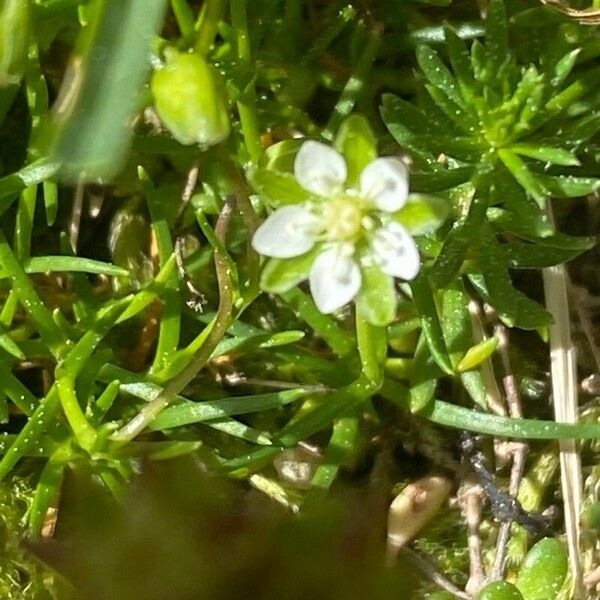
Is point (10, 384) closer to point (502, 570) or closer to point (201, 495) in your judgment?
point (201, 495)

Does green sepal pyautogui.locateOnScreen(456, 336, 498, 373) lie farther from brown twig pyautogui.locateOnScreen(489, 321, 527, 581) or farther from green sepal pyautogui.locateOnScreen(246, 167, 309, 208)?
green sepal pyautogui.locateOnScreen(246, 167, 309, 208)

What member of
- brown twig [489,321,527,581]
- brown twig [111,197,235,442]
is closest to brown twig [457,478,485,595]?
brown twig [489,321,527,581]

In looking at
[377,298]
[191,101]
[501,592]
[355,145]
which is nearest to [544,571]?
[501,592]

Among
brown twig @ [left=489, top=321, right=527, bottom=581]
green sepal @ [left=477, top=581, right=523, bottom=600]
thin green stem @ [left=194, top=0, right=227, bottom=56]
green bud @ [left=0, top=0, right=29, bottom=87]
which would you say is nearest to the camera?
green bud @ [left=0, top=0, right=29, bottom=87]

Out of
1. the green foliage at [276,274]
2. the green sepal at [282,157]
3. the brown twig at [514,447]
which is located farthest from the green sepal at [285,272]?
the brown twig at [514,447]

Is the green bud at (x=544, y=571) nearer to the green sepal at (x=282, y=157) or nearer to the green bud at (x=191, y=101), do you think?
the green sepal at (x=282, y=157)
